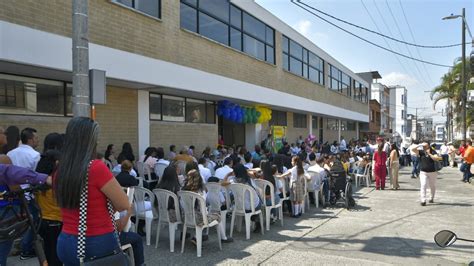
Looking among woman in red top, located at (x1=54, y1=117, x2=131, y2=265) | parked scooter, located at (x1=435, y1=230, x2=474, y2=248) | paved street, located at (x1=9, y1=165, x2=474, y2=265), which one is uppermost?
woman in red top, located at (x1=54, y1=117, x2=131, y2=265)

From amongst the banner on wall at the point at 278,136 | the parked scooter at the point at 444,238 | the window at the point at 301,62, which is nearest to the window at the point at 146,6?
the parked scooter at the point at 444,238

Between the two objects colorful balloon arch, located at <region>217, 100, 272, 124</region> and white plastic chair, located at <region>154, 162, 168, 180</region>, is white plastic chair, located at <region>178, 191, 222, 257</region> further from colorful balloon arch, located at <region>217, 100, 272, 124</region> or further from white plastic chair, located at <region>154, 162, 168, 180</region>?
colorful balloon arch, located at <region>217, 100, 272, 124</region>

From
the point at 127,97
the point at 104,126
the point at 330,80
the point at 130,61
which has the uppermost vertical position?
the point at 330,80

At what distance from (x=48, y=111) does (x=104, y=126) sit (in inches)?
62.0

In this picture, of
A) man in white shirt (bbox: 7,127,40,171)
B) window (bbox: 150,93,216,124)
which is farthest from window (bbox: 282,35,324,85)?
man in white shirt (bbox: 7,127,40,171)

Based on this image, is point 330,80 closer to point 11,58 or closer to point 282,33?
point 282,33

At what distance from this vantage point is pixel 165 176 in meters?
6.47

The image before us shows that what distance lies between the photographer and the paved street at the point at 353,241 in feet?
18.2

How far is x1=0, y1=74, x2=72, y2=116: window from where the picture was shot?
8.14m

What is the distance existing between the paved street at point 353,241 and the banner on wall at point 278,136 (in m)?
9.98

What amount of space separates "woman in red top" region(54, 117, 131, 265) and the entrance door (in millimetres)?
16520

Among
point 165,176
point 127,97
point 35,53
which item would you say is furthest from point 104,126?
point 165,176

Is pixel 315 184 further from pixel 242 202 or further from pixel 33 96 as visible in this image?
pixel 33 96

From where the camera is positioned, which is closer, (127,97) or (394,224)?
(394,224)
